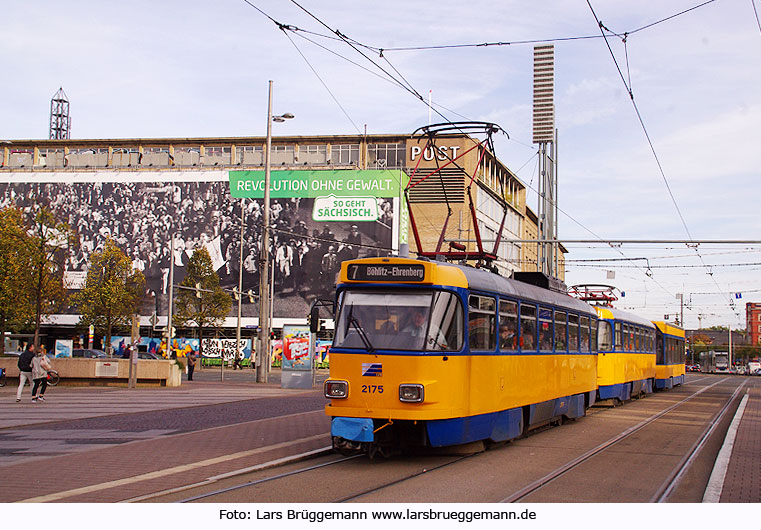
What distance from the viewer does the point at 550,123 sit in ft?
113

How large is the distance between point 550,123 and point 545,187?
9.25ft

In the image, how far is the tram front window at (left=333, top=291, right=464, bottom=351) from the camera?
452 inches

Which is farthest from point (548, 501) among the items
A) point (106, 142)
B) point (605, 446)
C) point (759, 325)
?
point (759, 325)

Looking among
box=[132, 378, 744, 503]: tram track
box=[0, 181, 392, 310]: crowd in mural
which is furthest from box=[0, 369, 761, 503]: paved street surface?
box=[0, 181, 392, 310]: crowd in mural

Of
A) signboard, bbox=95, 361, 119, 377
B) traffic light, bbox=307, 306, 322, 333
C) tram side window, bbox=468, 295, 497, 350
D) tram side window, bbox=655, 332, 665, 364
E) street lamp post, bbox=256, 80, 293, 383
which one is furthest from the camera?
street lamp post, bbox=256, 80, 293, 383

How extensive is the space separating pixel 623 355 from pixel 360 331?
644 inches

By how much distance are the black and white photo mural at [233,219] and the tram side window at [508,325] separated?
173ft

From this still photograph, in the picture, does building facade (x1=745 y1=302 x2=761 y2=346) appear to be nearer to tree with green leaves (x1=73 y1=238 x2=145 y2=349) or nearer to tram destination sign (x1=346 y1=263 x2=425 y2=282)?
tree with green leaves (x1=73 y1=238 x2=145 y2=349)

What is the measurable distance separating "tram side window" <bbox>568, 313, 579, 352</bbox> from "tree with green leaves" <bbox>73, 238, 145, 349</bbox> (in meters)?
45.6

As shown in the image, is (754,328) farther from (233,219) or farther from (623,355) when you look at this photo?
(623,355)

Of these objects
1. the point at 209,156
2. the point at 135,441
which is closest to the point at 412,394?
the point at 135,441

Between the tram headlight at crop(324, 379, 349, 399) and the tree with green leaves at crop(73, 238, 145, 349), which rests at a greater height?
the tree with green leaves at crop(73, 238, 145, 349)

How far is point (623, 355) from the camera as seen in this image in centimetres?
2602

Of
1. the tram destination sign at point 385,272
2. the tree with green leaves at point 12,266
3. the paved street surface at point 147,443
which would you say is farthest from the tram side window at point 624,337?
the tree with green leaves at point 12,266
